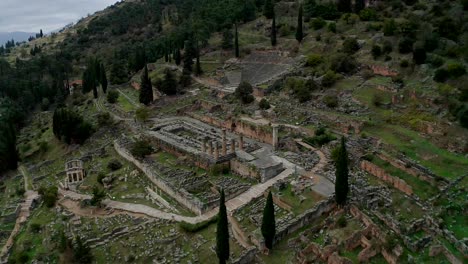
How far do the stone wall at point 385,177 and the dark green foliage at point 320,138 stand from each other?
616cm

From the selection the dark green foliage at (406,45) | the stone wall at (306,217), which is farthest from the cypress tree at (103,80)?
the stone wall at (306,217)

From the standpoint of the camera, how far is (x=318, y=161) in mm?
37781

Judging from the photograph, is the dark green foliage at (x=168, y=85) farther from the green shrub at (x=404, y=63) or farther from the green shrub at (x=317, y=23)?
the green shrub at (x=404, y=63)

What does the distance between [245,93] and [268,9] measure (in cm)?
2768

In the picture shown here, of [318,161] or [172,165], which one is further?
[172,165]

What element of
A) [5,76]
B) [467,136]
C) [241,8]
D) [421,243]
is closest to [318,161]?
[467,136]

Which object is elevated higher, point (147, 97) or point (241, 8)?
point (241, 8)

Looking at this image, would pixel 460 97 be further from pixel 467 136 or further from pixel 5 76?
pixel 5 76

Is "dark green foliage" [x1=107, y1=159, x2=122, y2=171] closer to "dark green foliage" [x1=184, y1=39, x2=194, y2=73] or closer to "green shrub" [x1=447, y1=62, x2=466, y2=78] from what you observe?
"dark green foliage" [x1=184, y1=39, x2=194, y2=73]

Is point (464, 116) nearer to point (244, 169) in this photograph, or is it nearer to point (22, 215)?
point (244, 169)

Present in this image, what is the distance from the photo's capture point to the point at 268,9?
2968 inches

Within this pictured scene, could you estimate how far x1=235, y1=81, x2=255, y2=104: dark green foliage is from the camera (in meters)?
52.7

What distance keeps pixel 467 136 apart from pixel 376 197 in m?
9.30

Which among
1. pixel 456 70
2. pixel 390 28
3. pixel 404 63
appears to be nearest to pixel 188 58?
pixel 390 28
